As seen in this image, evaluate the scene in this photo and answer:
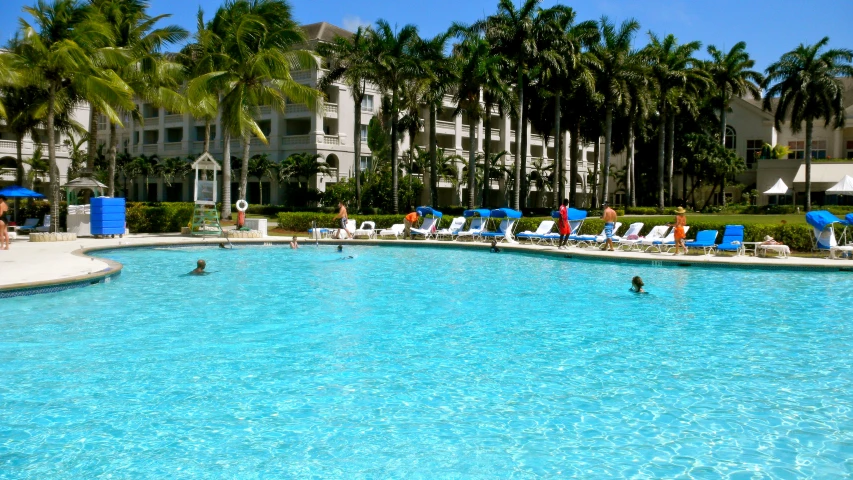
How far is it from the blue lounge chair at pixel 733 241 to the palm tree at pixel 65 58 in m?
22.1

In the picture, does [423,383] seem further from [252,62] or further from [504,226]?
[252,62]

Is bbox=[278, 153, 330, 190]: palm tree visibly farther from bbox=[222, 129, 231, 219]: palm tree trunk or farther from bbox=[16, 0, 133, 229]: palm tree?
bbox=[16, 0, 133, 229]: palm tree

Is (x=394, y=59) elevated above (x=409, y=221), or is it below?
above

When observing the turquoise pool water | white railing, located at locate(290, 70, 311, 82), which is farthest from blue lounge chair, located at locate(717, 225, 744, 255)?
white railing, located at locate(290, 70, 311, 82)

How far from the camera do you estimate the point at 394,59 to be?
38031 mm

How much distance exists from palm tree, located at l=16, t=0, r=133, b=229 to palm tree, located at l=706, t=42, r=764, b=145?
147ft

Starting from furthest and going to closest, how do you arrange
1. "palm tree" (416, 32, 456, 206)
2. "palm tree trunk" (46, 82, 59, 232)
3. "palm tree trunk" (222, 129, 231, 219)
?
"palm tree" (416, 32, 456, 206)
"palm tree trunk" (222, 129, 231, 219)
"palm tree trunk" (46, 82, 59, 232)

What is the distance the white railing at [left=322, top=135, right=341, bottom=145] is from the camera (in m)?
51.5

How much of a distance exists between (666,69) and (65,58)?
38403mm

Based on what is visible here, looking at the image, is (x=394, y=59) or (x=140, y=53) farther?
(x=394, y=59)

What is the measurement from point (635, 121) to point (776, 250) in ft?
97.7

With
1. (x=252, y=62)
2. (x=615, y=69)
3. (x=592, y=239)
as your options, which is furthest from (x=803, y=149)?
(x=252, y=62)

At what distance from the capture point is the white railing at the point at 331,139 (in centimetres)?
5153

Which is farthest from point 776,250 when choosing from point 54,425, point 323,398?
point 54,425
